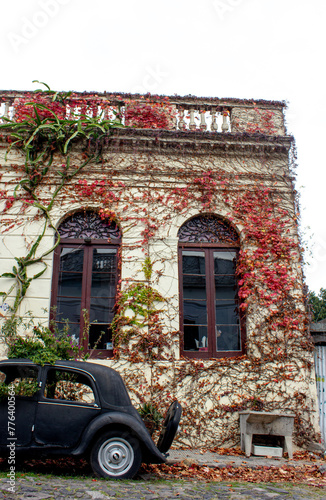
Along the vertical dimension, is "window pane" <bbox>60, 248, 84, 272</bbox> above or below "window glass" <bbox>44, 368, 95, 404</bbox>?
above

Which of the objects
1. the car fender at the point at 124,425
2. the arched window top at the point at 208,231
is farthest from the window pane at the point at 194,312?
the car fender at the point at 124,425

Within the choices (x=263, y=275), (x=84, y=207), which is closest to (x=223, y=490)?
(x=263, y=275)

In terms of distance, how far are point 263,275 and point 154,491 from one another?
4.80m

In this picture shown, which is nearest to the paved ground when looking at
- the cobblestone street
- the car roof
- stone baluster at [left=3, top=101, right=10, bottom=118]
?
the cobblestone street

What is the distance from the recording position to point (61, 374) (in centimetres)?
568

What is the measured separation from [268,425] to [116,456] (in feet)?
9.68

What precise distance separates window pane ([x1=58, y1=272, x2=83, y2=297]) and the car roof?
2.90m

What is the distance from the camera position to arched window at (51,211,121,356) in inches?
320

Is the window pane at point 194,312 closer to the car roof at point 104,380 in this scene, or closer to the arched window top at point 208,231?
the arched window top at point 208,231

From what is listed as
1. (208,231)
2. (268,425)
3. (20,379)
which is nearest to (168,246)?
(208,231)

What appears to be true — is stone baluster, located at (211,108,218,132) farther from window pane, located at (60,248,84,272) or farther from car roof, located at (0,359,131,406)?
car roof, located at (0,359,131,406)

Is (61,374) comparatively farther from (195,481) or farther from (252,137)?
(252,137)

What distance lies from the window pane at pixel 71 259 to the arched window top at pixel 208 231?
204cm

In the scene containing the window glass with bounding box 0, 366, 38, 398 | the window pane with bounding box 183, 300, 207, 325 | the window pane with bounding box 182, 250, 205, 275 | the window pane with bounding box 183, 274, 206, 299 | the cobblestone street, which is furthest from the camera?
the window pane with bounding box 182, 250, 205, 275
